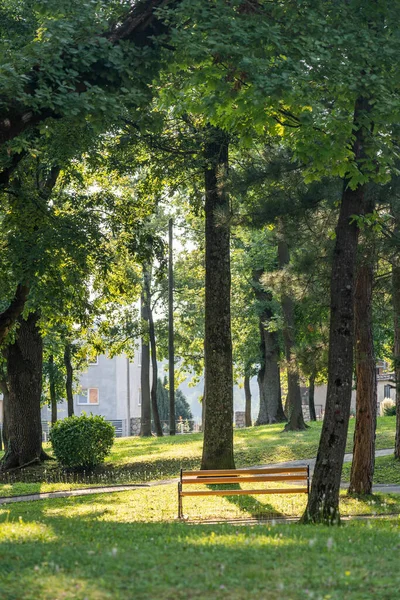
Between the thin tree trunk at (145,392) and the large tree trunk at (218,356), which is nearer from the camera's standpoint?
the large tree trunk at (218,356)

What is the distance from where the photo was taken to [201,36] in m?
11.8

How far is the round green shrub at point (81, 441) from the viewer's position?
24.6 meters

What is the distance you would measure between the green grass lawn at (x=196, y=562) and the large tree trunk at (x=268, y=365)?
29.9 meters

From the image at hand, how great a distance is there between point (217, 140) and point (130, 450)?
1519cm

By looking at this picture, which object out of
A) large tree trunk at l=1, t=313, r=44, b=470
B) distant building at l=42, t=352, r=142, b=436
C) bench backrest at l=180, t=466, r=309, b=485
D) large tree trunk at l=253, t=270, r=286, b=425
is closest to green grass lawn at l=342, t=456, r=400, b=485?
bench backrest at l=180, t=466, r=309, b=485

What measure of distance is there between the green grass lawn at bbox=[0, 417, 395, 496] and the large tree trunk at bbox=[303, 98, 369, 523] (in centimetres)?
1006

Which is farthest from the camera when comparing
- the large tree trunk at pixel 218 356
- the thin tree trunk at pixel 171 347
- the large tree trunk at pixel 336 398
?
the thin tree trunk at pixel 171 347

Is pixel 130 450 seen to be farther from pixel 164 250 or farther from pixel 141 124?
pixel 141 124

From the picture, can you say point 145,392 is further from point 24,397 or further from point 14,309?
point 14,309

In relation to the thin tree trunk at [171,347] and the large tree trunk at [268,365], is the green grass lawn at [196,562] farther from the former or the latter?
the large tree trunk at [268,365]

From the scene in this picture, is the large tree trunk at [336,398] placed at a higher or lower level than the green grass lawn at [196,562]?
higher

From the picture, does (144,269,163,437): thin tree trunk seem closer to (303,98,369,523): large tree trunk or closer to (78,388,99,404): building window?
(78,388,99,404): building window

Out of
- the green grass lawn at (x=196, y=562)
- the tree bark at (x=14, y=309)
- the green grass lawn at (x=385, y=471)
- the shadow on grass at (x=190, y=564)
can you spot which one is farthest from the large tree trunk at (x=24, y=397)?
the shadow on grass at (x=190, y=564)

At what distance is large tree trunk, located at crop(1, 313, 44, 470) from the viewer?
26297mm
